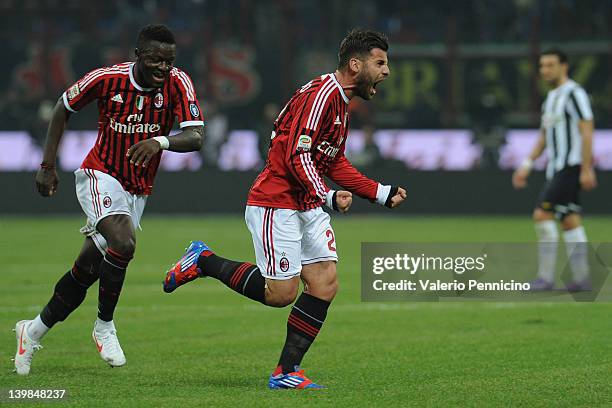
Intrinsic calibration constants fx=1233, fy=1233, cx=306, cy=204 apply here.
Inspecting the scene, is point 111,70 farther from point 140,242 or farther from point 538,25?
point 538,25

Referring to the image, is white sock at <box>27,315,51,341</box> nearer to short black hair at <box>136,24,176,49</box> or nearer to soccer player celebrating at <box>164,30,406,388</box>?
soccer player celebrating at <box>164,30,406,388</box>

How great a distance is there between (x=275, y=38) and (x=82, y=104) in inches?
728

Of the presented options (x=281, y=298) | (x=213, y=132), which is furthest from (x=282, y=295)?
(x=213, y=132)

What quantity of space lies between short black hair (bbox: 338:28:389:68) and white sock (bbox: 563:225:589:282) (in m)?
5.44

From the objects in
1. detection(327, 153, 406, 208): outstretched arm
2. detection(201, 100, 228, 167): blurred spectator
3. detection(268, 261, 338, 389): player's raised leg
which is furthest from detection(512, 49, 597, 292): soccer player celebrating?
detection(201, 100, 228, 167): blurred spectator

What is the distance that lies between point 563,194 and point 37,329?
19.6 ft

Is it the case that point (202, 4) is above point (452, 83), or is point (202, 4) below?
above

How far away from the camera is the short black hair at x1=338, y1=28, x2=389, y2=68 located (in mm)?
7027

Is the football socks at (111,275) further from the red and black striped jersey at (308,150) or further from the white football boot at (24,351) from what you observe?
the red and black striped jersey at (308,150)

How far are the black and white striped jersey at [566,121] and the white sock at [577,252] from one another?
0.62 meters

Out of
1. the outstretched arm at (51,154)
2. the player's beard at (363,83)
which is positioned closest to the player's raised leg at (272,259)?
the player's beard at (363,83)

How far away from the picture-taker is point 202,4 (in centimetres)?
2636

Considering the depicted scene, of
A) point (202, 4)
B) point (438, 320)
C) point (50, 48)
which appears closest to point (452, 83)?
point (202, 4)

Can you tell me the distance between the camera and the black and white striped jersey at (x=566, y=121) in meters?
11.9
